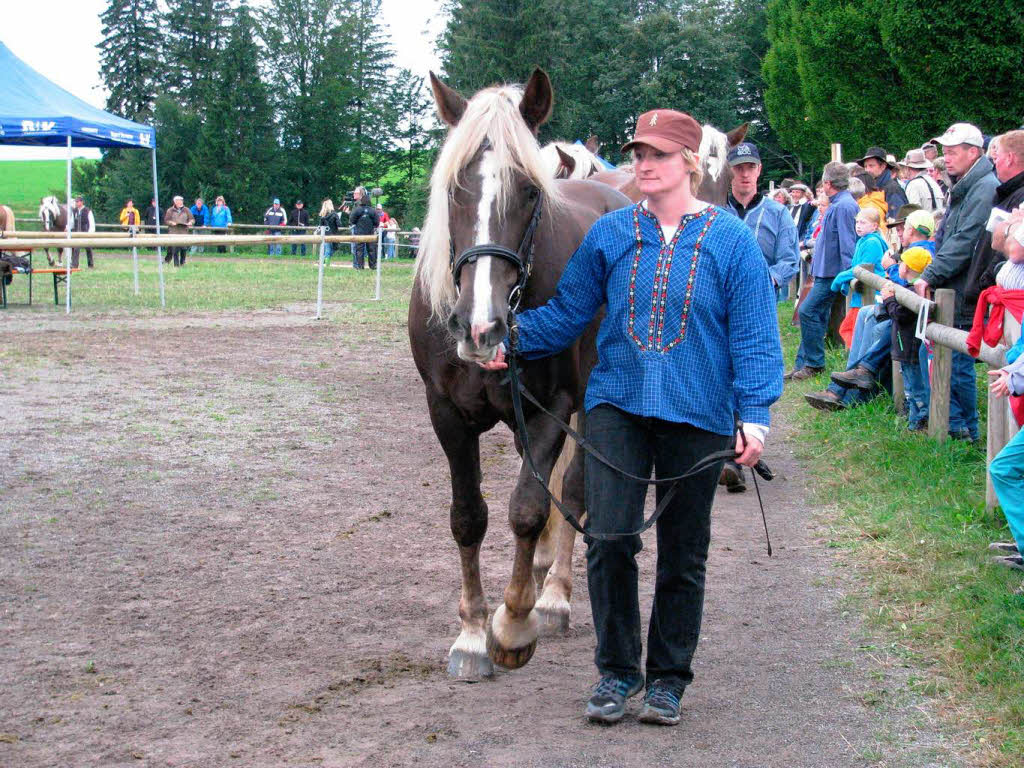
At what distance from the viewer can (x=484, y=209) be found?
135 inches

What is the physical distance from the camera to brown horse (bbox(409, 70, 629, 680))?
3387mm

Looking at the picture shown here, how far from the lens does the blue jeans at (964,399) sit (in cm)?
670

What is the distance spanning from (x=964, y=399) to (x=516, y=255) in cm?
440

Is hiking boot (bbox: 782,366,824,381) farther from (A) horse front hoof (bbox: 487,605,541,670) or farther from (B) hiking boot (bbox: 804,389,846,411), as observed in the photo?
(A) horse front hoof (bbox: 487,605,541,670)

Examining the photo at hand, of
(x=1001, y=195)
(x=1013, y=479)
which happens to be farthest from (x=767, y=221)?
(x=1013, y=479)

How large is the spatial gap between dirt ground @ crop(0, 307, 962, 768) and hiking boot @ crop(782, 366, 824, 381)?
119 inches

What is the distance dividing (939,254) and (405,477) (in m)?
3.68

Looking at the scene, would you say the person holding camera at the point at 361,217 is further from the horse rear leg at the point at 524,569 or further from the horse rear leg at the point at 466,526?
the horse rear leg at the point at 524,569

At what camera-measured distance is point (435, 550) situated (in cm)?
529

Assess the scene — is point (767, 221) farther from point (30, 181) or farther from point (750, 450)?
point (30, 181)

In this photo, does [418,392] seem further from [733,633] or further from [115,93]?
[115,93]

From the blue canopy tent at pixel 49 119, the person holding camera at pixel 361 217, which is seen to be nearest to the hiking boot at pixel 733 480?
the blue canopy tent at pixel 49 119

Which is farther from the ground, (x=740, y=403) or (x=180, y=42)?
(x=180, y=42)

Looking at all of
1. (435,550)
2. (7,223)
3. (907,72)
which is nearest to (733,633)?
(435,550)
